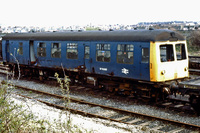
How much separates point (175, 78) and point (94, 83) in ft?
14.3

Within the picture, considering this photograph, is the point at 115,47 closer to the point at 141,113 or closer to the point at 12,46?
the point at 141,113

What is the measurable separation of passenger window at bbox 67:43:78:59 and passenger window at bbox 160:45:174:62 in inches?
203

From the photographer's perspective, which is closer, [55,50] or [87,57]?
[87,57]

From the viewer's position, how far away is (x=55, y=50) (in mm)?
16812

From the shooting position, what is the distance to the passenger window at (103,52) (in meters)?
13.7

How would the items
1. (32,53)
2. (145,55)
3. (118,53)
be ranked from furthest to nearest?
(32,53) → (118,53) → (145,55)

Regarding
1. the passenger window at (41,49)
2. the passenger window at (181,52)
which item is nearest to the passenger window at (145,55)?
the passenger window at (181,52)

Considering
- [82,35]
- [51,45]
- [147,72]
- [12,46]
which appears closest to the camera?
[147,72]

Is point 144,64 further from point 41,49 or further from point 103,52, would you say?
point 41,49

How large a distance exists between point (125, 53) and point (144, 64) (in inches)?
48.1

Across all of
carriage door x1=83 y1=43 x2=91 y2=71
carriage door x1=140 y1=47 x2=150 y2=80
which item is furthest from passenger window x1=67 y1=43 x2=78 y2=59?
carriage door x1=140 y1=47 x2=150 y2=80

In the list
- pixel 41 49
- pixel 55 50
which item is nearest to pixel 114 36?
pixel 55 50

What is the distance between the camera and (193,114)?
34.9 feet

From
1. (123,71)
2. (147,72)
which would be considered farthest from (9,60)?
(147,72)
